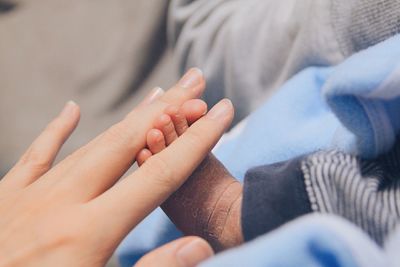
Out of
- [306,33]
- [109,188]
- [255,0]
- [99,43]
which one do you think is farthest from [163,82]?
[109,188]

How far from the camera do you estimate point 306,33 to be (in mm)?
564

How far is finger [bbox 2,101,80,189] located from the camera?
1.67 ft

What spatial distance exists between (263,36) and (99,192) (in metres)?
0.30

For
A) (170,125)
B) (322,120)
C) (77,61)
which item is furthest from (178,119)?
(77,61)

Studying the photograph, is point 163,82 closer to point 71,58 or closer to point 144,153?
point 71,58

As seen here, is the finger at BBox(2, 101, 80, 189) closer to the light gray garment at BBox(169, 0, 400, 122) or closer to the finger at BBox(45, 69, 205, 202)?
the finger at BBox(45, 69, 205, 202)

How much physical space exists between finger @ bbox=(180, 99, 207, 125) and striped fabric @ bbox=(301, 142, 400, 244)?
0.11 metres

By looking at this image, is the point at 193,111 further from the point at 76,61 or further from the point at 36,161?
the point at 76,61

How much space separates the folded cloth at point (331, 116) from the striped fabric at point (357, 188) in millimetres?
18

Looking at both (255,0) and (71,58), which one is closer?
(255,0)

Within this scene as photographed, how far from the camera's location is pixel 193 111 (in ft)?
1.51

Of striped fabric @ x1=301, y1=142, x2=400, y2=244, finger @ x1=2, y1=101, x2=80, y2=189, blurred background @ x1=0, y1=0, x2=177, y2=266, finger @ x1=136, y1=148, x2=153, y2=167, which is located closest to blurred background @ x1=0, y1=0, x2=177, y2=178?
blurred background @ x1=0, y1=0, x2=177, y2=266

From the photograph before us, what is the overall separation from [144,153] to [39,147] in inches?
5.5

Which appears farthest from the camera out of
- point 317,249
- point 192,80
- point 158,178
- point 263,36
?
point 263,36
